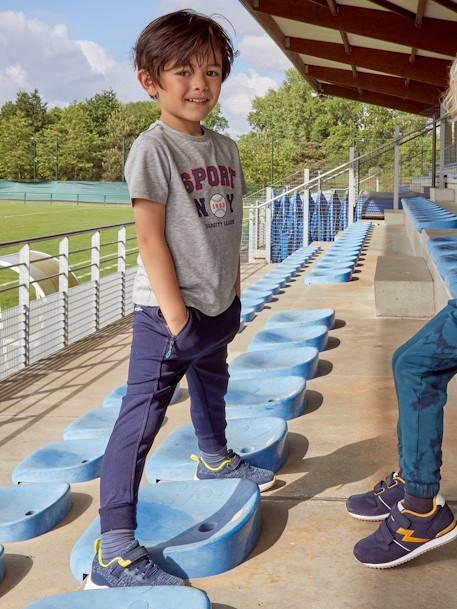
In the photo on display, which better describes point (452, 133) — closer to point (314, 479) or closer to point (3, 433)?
point (3, 433)

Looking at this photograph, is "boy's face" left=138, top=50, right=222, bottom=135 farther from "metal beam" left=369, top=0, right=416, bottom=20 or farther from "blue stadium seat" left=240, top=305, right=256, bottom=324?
"metal beam" left=369, top=0, right=416, bottom=20

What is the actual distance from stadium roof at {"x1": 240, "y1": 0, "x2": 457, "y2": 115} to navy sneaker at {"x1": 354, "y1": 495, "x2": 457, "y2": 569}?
9.11 m

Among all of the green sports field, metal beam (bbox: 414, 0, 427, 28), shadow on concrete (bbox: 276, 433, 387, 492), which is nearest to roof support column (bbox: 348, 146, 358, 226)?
metal beam (bbox: 414, 0, 427, 28)

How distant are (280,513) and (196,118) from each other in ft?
3.97

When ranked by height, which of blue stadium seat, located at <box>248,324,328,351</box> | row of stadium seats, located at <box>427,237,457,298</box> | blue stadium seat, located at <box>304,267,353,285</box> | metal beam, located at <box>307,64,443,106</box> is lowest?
blue stadium seat, located at <box>248,324,328,351</box>

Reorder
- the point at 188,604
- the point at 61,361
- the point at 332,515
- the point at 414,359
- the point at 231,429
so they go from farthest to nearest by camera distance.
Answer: the point at 61,361 → the point at 231,429 → the point at 332,515 → the point at 414,359 → the point at 188,604

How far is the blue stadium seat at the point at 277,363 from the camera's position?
157 inches

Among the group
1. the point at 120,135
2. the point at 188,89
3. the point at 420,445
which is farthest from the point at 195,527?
the point at 120,135

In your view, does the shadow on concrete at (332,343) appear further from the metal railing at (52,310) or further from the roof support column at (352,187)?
the roof support column at (352,187)

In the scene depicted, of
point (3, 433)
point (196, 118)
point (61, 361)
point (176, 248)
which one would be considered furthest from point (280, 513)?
point (61, 361)

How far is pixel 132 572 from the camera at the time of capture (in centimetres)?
191

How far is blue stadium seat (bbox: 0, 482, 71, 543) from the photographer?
2.39m

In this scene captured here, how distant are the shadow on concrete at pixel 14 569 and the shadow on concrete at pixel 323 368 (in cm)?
226

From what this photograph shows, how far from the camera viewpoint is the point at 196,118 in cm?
212
